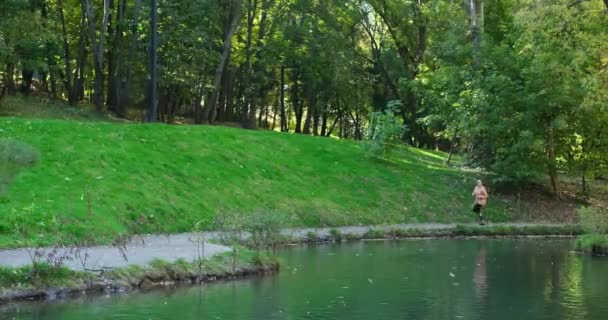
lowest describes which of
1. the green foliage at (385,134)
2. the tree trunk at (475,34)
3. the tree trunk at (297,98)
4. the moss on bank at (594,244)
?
the moss on bank at (594,244)

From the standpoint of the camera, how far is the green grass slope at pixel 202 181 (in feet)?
71.6

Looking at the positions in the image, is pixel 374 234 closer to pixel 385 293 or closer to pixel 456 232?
pixel 456 232

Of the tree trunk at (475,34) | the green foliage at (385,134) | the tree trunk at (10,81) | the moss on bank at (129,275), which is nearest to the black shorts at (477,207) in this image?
the green foliage at (385,134)

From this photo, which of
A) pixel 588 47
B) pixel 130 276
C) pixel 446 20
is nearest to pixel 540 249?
pixel 588 47

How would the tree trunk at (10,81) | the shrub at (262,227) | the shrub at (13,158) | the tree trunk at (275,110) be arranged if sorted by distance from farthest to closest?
the tree trunk at (275,110) < the tree trunk at (10,81) < the shrub at (262,227) < the shrub at (13,158)

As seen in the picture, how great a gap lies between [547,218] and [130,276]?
2203 cm

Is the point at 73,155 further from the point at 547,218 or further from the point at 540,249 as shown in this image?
the point at 547,218

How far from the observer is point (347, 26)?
53969 millimetres

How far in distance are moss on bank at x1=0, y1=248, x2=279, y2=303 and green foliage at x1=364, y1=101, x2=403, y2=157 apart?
1922cm

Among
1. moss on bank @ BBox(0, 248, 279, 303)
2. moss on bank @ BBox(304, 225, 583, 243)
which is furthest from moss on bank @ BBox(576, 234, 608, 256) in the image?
moss on bank @ BBox(0, 248, 279, 303)

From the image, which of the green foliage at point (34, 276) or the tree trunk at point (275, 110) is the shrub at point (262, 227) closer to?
the green foliage at point (34, 276)

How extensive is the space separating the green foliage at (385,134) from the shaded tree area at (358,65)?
4.29 feet

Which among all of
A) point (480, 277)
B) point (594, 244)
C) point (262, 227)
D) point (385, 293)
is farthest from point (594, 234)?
point (385, 293)

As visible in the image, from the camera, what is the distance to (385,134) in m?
36.7
